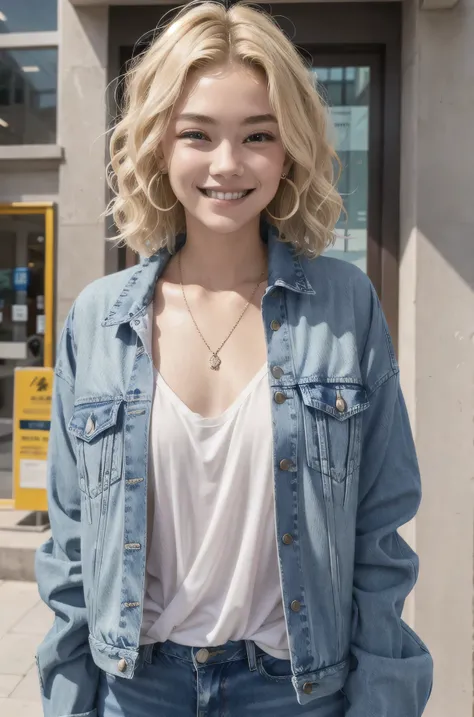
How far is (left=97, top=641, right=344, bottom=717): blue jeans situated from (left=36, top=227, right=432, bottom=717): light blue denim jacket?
0.05 m

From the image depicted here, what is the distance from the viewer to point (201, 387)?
4.35 feet

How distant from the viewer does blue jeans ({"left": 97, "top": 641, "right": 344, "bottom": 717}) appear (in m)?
1.23

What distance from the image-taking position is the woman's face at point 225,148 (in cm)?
130

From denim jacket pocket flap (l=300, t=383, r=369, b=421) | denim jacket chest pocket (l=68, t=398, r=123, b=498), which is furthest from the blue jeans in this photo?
denim jacket pocket flap (l=300, t=383, r=369, b=421)

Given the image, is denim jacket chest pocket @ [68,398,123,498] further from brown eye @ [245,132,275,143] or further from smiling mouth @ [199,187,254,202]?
brown eye @ [245,132,275,143]

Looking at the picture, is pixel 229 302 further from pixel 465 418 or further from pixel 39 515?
pixel 39 515

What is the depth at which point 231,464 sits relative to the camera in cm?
124

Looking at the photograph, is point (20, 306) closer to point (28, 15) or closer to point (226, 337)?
point (28, 15)

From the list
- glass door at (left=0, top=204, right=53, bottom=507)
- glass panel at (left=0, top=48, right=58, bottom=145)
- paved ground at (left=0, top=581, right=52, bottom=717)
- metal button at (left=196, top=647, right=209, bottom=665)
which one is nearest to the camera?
metal button at (left=196, top=647, right=209, bottom=665)

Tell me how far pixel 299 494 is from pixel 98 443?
403 mm

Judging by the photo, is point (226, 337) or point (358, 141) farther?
point (358, 141)

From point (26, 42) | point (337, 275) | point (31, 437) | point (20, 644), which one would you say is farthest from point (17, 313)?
point (337, 275)

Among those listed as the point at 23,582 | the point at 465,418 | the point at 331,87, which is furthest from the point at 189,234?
the point at 23,582

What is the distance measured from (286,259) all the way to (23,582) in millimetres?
3858
